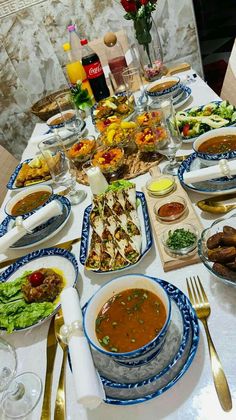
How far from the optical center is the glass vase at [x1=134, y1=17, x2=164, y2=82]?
7.64ft

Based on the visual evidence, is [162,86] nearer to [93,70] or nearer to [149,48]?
[93,70]

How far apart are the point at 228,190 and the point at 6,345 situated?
0.77m

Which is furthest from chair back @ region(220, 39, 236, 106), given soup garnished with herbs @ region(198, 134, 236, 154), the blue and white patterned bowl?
soup garnished with herbs @ region(198, 134, 236, 154)

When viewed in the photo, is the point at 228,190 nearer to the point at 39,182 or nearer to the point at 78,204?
the point at 78,204

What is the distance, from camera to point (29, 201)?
1.48 m

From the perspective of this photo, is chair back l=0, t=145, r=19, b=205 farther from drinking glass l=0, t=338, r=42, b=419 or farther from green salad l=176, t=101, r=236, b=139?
drinking glass l=0, t=338, r=42, b=419

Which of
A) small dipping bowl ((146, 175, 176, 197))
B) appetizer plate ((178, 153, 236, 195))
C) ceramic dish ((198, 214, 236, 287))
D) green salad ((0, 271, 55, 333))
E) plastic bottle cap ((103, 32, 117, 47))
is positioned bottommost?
appetizer plate ((178, 153, 236, 195))

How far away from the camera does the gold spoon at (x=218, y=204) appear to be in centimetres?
108

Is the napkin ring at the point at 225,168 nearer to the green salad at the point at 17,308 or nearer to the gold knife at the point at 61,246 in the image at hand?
the gold knife at the point at 61,246

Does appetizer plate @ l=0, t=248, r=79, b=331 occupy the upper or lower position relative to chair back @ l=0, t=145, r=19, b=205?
upper

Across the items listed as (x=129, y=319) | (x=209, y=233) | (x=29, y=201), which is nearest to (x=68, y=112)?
(x=29, y=201)

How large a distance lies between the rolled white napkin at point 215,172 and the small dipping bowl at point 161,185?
0.10 metres

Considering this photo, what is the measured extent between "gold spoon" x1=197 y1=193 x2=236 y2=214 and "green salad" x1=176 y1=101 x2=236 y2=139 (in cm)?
41

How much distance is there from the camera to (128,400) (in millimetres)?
694
